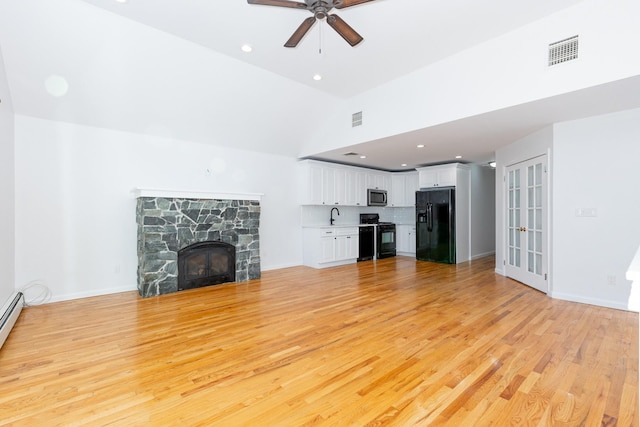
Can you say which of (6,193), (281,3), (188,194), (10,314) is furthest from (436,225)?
(6,193)

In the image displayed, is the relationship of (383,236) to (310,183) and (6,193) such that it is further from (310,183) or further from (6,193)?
(6,193)

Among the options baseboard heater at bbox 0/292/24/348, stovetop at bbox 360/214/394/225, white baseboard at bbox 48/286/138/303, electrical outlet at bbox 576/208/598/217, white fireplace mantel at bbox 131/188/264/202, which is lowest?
white baseboard at bbox 48/286/138/303

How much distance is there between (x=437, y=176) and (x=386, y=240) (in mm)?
2104

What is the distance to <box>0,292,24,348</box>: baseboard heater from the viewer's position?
9.53 ft

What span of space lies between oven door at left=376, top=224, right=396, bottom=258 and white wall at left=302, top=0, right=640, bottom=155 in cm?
339

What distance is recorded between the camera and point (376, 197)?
8.21 m

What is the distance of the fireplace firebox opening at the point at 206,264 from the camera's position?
4.90 m

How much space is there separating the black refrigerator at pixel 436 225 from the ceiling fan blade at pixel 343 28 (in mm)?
5102

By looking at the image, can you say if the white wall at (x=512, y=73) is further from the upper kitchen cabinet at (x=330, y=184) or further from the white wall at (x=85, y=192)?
the white wall at (x=85, y=192)

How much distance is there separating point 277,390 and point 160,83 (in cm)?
416

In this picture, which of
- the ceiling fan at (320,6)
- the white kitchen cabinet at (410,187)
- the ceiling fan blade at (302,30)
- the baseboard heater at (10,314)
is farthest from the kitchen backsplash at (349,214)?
the baseboard heater at (10,314)

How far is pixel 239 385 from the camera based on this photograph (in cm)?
217

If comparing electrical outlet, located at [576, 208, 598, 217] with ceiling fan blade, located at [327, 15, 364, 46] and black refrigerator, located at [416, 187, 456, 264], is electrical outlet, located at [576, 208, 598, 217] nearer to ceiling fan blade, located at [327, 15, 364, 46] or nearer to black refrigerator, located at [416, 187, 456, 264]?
black refrigerator, located at [416, 187, 456, 264]

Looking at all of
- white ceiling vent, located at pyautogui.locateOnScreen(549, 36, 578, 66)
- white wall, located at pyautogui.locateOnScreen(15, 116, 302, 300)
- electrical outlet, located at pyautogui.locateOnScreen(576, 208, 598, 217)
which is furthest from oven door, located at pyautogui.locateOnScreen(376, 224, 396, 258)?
white ceiling vent, located at pyautogui.locateOnScreen(549, 36, 578, 66)
